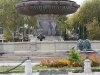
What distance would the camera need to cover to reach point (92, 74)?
19.5 m

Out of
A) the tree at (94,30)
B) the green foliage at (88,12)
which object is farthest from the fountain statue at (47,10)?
the green foliage at (88,12)

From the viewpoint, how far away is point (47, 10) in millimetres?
38406

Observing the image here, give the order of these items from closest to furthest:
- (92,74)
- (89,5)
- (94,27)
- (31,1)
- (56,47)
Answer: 1. (92,74)
2. (56,47)
3. (31,1)
4. (94,27)
5. (89,5)

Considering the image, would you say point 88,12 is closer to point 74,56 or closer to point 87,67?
point 74,56

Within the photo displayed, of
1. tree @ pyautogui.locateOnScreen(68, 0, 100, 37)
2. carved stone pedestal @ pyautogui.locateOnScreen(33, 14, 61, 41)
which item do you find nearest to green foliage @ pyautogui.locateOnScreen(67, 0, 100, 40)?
tree @ pyautogui.locateOnScreen(68, 0, 100, 37)

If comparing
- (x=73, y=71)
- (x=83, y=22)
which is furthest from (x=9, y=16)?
(x=73, y=71)

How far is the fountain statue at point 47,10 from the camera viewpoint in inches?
1473

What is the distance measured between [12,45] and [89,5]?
4464 cm

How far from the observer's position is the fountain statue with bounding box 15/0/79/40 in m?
37.4

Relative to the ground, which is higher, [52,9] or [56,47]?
[52,9]

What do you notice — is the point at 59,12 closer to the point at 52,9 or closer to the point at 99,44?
the point at 52,9

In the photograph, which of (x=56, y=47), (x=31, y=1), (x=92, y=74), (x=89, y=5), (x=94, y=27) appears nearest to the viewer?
(x=92, y=74)

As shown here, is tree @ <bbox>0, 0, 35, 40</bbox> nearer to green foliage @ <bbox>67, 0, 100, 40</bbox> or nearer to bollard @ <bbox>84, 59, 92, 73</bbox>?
green foliage @ <bbox>67, 0, 100, 40</bbox>

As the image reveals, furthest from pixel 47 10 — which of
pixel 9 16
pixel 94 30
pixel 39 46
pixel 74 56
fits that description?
pixel 94 30
